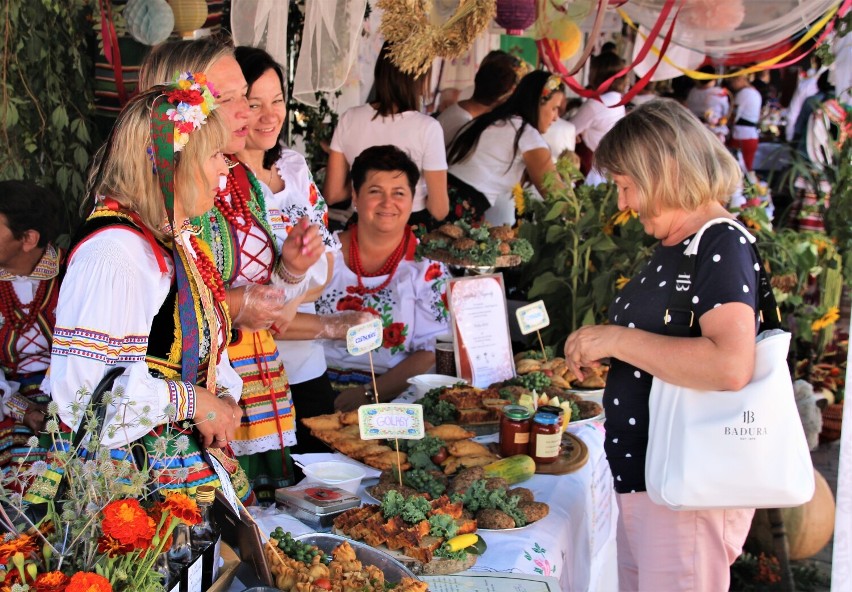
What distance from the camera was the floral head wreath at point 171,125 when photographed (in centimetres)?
158

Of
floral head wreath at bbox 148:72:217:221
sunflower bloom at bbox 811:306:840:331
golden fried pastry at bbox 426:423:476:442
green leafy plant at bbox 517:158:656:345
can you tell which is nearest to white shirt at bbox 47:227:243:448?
floral head wreath at bbox 148:72:217:221

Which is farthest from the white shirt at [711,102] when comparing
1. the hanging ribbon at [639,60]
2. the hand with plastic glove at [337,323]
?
the hand with plastic glove at [337,323]

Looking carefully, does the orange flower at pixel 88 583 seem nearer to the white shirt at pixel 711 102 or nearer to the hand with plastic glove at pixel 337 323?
the hand with plastic glove at pixel 337 323

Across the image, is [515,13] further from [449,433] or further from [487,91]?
[449,433]

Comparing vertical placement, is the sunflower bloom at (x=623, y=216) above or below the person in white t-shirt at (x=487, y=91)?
below

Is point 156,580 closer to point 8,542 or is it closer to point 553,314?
point 8,542

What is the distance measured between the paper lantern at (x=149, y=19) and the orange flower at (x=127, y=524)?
89.9 inches

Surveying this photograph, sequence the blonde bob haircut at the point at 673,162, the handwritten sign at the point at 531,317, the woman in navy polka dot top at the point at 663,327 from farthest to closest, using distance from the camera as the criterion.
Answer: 1. the handwritten sign at the point at 531,317
2. the blonde bob haircut at the point at 673,162
3. the woman in navy polka dot top at the point at 663,327

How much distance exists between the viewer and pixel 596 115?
259 inches

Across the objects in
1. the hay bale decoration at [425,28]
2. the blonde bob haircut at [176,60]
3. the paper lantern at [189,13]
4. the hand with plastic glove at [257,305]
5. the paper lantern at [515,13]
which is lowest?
the hand with plastic glove at [257,305]

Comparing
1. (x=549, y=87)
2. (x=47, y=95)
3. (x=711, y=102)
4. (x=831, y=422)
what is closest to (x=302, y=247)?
(x=47, y=95)

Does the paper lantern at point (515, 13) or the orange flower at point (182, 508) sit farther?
the paper lantern at point (515, 13)

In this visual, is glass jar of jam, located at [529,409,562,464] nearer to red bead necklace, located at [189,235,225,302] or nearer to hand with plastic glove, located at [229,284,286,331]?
hand with plastic glove, located at [229,284,286,331]

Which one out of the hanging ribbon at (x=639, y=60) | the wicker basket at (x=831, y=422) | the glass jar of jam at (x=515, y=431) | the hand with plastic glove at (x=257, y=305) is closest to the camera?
the hand with plastic glove at (x=257, y=305)
